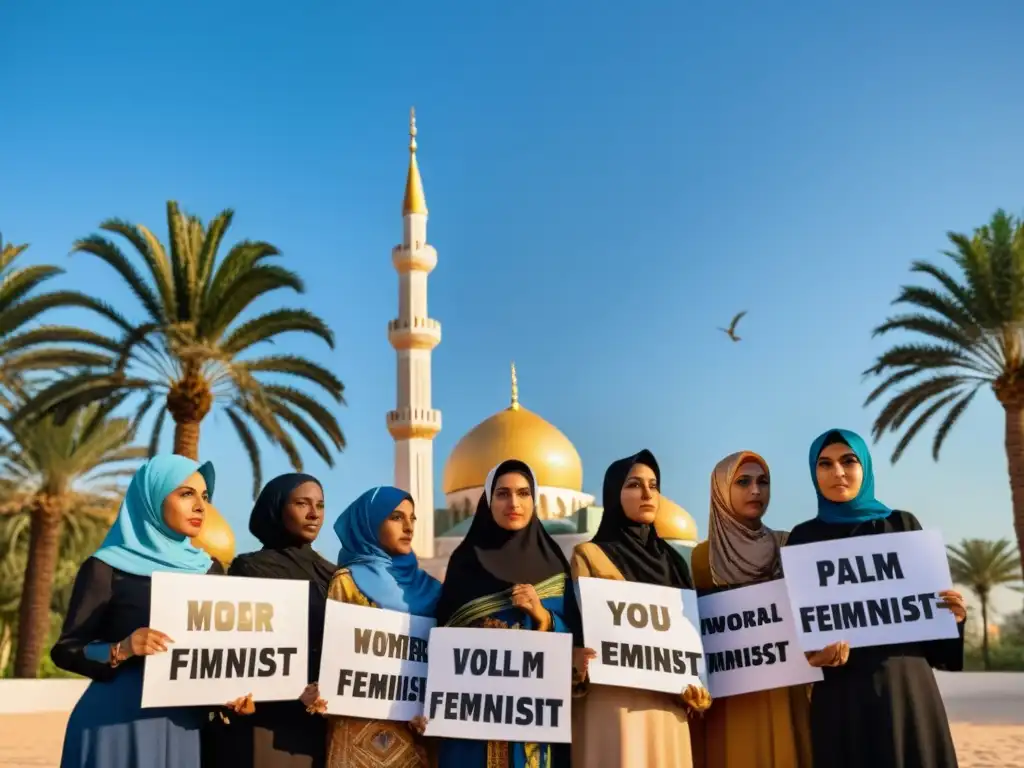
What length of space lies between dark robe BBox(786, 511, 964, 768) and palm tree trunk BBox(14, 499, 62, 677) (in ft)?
72.7

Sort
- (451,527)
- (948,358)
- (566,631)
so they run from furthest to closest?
(451,527), (948,358), (566,631)

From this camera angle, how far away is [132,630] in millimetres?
4199

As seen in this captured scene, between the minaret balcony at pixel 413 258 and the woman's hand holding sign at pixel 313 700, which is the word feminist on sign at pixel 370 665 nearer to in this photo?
the woman's hand holding sign at pixel 313 700

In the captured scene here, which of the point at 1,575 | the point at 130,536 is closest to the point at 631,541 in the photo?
the point at 130,536

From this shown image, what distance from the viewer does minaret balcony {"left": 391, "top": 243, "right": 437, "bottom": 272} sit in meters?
31.9

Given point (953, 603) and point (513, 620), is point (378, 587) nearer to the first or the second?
point (513, 620)

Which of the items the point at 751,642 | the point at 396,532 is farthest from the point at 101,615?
the point at 751,642

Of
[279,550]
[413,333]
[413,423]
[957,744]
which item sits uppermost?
[413,333]

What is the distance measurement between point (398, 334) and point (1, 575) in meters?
13.4

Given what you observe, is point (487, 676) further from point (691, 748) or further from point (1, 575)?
point (1, 575)

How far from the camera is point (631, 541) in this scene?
4676mm

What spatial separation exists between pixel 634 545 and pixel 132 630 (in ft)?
6.80

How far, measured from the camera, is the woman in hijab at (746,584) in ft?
15.1

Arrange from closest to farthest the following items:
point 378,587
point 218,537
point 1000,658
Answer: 1. point 378,587
2. point 218,537
3. point 1000,658
